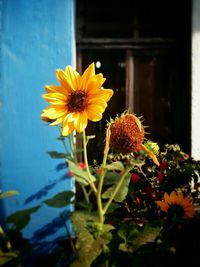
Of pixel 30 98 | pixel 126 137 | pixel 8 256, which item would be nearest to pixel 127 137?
pixel 126 137

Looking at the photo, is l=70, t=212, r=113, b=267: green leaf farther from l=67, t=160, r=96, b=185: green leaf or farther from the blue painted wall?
the blue painted wall

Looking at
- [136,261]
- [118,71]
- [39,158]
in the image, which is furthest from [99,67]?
[136,261]

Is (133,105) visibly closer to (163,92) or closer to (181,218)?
(163,92)

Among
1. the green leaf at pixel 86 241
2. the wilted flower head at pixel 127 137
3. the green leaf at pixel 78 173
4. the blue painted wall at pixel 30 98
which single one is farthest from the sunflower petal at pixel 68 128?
the blue painted wall at pixel 30 98

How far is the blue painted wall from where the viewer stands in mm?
2234

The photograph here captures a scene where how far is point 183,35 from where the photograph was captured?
9.05ft

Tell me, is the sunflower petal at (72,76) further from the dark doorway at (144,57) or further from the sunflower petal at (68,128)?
the dark doorway at (144,57)

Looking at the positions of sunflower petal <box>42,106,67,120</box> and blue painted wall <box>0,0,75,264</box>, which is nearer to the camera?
sunflower petal <box>42,106,67,120</box>

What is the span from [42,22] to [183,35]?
112 centimetres

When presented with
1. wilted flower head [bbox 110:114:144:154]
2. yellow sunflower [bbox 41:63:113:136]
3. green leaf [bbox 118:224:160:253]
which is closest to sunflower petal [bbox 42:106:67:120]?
yellow sunflower [bbox 41:63:113:136]

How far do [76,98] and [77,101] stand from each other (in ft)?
0.05

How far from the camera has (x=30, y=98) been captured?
2.27m

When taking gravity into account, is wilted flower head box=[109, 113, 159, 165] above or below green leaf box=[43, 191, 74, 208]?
above

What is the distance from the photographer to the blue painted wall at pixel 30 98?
88.0 inches
